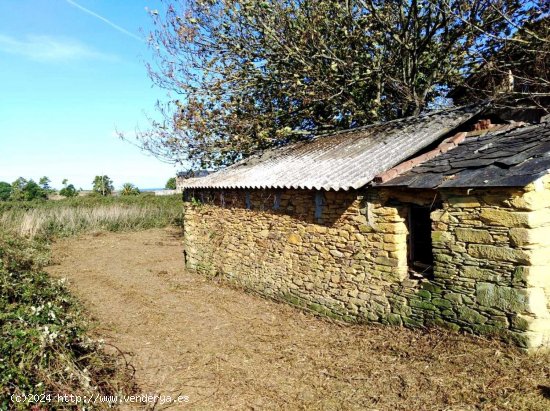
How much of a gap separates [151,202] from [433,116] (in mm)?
20674

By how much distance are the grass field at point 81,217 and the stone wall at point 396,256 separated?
12519 mm

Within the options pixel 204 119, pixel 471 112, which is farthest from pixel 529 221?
pixel 204 119

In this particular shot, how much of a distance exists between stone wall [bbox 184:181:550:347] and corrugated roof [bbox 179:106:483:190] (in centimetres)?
33

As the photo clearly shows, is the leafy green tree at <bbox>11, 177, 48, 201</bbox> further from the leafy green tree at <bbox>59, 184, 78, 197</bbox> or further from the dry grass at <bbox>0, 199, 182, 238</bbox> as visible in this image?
the dry grass at <bbox>0, 199, 182, 238</bbox>

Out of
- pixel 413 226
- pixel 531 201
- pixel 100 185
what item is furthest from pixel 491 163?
pixel 100 185

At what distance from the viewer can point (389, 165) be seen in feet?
19.2

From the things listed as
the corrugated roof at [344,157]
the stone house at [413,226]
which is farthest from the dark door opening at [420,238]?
the corrugated roof at [344,157]

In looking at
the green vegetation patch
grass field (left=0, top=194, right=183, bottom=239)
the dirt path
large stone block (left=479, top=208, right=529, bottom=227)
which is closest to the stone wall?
large stone block (left=479, top=208, right=529, bottom=227)

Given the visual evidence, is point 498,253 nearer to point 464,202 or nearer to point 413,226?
point 464,202

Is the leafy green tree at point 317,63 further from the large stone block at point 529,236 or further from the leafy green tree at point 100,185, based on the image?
the leafy green tree at point 100,185

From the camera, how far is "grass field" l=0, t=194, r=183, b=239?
56.3 ft

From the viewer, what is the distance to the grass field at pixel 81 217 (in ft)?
56.3

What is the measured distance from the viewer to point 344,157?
7488 mm

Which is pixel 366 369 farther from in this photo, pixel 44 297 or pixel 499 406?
pixel 44 297
